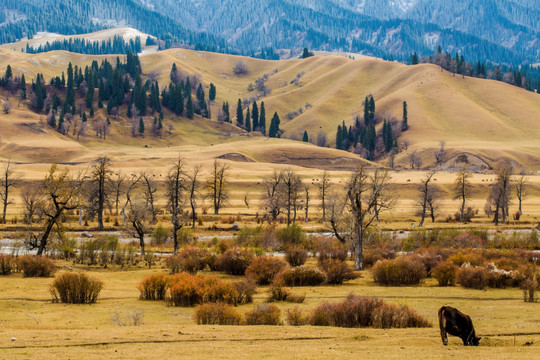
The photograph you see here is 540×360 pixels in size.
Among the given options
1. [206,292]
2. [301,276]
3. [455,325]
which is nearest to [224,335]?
[455,325]

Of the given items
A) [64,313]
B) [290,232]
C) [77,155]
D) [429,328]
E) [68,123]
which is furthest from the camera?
[68,123]

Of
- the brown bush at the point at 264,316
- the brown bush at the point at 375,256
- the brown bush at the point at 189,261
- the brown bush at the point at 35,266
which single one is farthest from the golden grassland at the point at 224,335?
the brown bush at the point at 375,256

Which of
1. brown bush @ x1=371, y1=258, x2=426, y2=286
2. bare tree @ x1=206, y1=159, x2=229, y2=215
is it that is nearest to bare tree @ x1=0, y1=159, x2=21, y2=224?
bare tree @ x1=206, y1=159, x2=229, y2=215

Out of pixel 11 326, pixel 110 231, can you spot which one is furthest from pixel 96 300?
pixel 110 231

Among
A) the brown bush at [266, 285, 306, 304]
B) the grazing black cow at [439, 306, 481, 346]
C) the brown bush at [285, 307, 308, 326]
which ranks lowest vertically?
the brown bush at [266, 285, 306, 304]

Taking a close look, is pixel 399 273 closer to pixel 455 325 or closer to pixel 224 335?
pixel 455 325

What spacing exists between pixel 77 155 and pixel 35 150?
12.8 m

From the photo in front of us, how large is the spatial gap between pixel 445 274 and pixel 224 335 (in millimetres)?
18933

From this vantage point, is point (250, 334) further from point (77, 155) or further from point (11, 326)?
point (77, 155)

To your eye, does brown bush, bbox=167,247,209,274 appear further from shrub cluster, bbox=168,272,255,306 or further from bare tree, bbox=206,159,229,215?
bare tree, bbox=206,159,229,215

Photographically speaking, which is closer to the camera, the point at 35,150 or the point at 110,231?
the point at 110,231

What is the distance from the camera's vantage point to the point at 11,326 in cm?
2003

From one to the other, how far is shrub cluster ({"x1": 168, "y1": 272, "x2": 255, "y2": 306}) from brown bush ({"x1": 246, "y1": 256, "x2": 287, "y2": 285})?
244 inches

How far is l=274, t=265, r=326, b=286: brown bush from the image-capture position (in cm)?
3316
